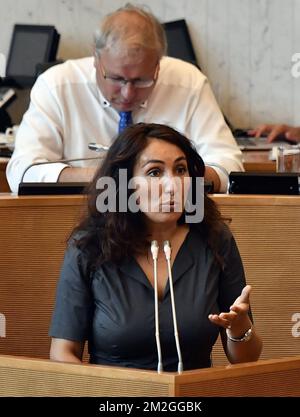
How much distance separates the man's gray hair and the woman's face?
0.96m

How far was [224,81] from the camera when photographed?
15.3 ft

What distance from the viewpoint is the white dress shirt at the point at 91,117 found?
2.95 meters

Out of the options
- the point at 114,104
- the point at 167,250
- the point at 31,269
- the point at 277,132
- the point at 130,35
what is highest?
the point at 130,35

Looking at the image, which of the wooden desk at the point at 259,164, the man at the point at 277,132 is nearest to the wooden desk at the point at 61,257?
the wooden desk at the point at 259,164

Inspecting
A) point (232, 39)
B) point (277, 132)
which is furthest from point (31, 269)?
point (232, 39)

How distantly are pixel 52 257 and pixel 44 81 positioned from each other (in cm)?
86

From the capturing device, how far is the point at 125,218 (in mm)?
1930

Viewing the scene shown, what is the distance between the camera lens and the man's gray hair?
2836 mm

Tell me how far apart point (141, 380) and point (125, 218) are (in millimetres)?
564

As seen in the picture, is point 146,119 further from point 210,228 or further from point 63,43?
point 63,43

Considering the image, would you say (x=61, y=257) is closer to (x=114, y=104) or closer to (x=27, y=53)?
(x=114, y=104)

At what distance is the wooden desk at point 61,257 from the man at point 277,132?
1.74m

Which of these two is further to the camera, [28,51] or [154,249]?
[28,51]
